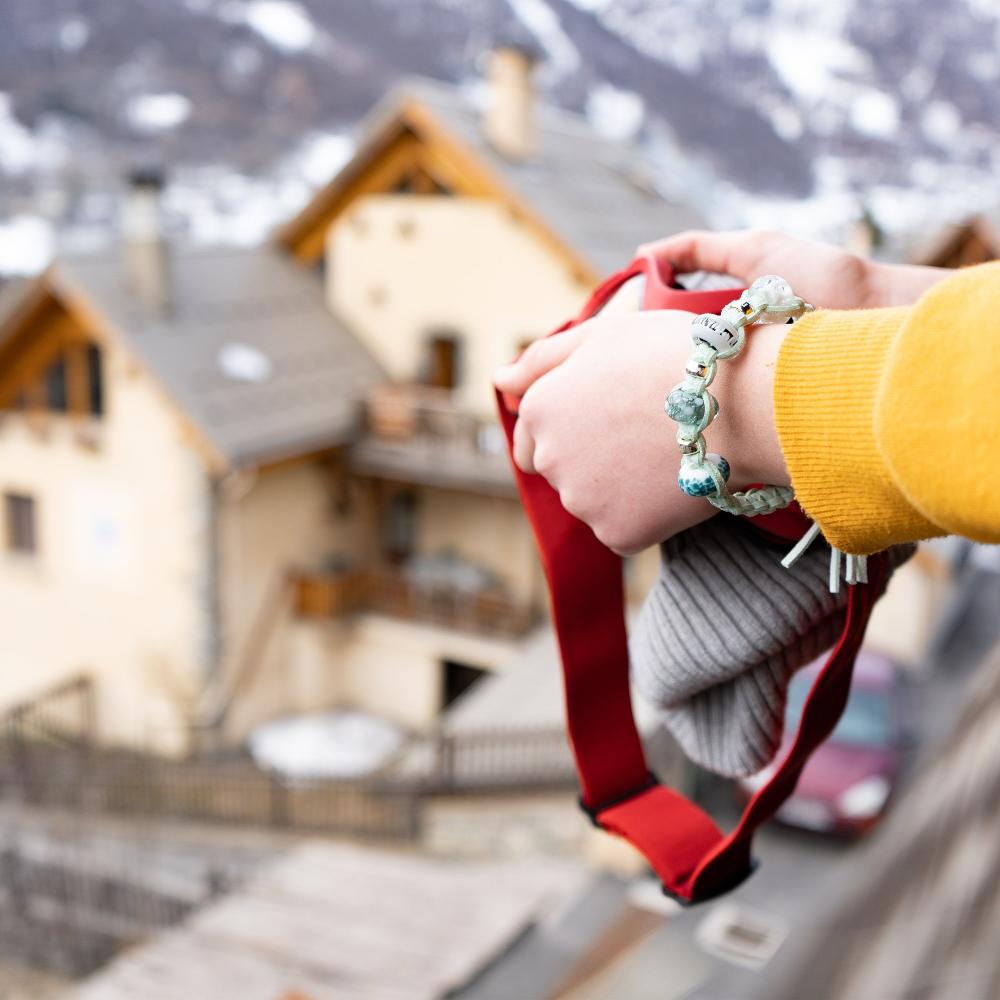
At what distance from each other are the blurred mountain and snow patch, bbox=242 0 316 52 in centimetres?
17

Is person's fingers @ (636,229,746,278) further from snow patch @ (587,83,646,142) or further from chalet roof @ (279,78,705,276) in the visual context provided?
snow patch @ (587,83,646,142)

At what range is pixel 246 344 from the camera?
13.6 m

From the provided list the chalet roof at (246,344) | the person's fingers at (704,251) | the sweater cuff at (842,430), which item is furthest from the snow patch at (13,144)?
the sweater cuff at (842,430)

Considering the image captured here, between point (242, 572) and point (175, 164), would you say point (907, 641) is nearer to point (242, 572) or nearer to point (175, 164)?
point (242, 572)

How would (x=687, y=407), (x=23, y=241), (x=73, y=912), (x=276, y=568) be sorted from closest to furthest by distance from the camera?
(x=687, y=407) → (x=73, y=912) → (x=276, y=568) → (x=23, y=241)

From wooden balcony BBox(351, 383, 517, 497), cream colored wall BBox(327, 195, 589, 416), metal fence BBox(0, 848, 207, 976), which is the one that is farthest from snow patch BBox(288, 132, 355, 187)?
metal fence BBox(0, 848, 207, 976)

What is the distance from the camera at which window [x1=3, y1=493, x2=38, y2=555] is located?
14.1 meters

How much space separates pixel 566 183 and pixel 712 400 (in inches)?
513

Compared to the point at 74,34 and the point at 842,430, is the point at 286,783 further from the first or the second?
the point at 74,34

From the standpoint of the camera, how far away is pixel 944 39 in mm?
79500

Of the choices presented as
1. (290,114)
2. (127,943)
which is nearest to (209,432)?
(127,943)

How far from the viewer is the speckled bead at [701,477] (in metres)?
0.90

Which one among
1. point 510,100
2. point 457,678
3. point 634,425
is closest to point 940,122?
point 510,100

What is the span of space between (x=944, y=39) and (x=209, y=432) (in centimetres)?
8172
